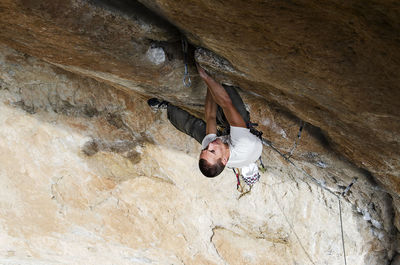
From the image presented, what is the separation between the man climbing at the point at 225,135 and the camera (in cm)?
302

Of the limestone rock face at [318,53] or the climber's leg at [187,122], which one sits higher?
the limestone rock face at [318,53]

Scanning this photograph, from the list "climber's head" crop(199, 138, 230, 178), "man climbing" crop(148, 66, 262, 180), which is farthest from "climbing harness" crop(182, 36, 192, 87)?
"climber's head" crop(199, 138, 230, 178)

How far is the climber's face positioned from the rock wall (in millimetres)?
589

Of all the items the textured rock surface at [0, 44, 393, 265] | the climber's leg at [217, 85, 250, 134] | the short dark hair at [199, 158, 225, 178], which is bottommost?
the textured rock surface at [0, 44, 393, 265]

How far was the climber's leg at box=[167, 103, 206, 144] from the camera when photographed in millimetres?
3740

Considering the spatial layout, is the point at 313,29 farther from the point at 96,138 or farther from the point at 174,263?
the point at 174,263

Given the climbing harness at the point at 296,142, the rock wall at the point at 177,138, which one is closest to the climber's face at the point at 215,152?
the rock wall at the point at 177,138

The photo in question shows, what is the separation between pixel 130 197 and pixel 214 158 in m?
2.09

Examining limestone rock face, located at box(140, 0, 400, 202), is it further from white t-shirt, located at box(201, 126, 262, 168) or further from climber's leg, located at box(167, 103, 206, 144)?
climber's leg, located at box(167, 103, 206, 144)

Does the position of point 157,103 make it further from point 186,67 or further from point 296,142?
point 296,142

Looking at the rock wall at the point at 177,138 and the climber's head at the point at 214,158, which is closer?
the rock wall at the point at 177,138

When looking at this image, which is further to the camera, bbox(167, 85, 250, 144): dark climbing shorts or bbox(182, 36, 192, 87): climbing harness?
bbox(167, 85, 250, 144): dark climbing shorts

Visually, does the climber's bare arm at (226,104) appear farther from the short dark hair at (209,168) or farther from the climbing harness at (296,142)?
the climbing harness at (296,142)

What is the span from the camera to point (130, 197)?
4.67m
